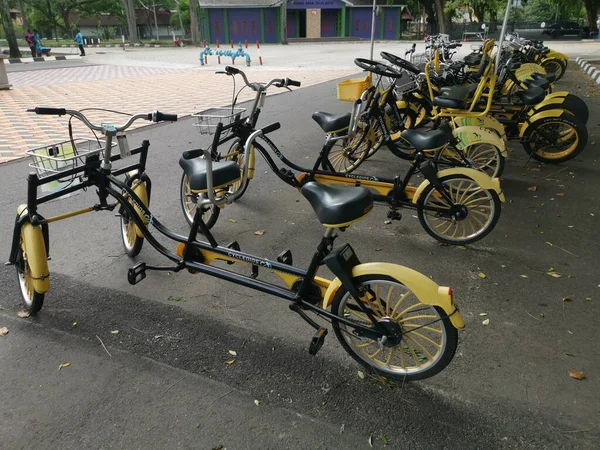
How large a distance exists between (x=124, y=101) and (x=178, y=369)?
9.22 meters

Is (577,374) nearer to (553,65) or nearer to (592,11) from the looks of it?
(553,65)

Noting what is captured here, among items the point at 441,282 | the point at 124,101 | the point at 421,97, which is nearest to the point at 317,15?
the point at 124,101

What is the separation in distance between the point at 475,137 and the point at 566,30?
128 ft

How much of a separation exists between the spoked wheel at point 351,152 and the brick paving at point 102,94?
157 inches

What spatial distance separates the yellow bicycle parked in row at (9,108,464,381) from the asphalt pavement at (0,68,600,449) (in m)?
0.18

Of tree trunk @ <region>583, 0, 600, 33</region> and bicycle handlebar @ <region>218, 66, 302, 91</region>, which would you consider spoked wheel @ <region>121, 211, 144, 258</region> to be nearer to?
bicycle handlebar @ <region>218, 66, 302, 91</region>

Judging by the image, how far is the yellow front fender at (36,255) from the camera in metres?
2.63

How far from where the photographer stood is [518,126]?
5.66m

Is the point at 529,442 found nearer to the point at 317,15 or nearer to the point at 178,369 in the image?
the point at 178,369

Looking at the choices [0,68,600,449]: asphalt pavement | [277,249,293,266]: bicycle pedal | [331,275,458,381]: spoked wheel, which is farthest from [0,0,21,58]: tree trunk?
[331,275,458,381]: spoked wheel

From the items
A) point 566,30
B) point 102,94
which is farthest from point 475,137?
point 566,30

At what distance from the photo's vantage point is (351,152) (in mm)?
5129

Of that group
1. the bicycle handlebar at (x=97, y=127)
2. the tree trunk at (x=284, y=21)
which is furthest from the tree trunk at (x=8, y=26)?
the tree trunk at (x=284, y=21)

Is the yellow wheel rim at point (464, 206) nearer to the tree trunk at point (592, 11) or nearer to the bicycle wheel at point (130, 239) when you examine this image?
the bicycle wheel at point (130, 239)
